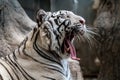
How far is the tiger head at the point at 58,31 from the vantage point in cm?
248

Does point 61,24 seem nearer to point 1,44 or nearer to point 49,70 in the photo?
point 49,70

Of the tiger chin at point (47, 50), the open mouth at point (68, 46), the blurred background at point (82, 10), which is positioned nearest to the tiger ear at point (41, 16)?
the tiger chin at point (47, 50)

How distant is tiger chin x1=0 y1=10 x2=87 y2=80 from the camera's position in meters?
2.49

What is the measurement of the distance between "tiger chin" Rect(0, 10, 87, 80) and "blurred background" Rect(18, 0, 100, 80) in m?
2.09

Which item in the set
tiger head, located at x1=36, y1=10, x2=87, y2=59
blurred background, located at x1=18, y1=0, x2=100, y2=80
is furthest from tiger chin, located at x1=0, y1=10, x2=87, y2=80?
blurred background, located at x1=18, y1=0, x2=100, y2=80

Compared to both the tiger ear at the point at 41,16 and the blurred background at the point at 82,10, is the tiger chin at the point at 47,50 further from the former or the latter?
the blurred background at the point at 82,10

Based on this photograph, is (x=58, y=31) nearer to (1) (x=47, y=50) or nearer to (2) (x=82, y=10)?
(1) (x=47, y=50)

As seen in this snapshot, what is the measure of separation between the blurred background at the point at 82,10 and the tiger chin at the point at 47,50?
2091 millimetres

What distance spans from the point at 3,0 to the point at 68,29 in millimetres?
1902

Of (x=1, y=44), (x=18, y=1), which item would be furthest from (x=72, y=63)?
(x=18, y=1)

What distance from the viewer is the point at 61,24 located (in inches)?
99.3

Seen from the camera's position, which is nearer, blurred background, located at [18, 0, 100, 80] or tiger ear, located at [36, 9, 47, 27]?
tiger ear, located at [36, 9, 47, 27]

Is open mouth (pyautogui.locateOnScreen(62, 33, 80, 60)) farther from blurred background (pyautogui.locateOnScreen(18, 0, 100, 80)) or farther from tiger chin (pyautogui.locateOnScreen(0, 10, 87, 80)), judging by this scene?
blurred background (pyautogui.locateOnScreen(18, 0, 100, 80))

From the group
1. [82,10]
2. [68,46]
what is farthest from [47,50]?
[82,10]
